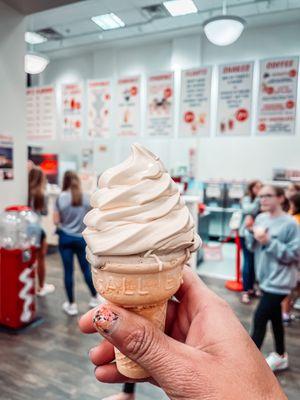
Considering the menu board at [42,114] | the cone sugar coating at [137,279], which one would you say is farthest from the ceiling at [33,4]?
the cone sugar coating at [137,279]

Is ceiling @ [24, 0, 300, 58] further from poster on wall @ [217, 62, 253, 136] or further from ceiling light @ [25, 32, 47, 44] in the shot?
poster on wall @ [217, 62, 253, 136]

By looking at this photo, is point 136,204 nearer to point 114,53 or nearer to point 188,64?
point 188,64

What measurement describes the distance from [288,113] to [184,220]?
12.9ft

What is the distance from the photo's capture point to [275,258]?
2.79m

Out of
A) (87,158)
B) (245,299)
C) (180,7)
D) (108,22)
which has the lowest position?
(245,299)

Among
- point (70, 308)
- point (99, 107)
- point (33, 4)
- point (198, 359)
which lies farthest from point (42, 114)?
point (198, 359)

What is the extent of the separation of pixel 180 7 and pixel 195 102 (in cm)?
210

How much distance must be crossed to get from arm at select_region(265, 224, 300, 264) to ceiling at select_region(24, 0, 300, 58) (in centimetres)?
355

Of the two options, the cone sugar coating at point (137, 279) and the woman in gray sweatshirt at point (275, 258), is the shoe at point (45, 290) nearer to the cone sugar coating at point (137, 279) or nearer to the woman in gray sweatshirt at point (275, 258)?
the woman in gray sweatshirt at point (275, 258)

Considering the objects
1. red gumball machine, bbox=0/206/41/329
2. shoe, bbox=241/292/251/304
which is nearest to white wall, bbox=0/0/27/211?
red gumball machine, bbox=0/206/41/329

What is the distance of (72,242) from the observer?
12.4 feet

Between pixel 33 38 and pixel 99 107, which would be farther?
pixel 33 38

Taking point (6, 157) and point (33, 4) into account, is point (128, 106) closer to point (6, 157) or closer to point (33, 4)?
point (33, 4)

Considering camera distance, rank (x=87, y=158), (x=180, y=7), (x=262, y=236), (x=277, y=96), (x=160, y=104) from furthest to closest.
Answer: (x=87, y=158), (x=180, y=7), (x=160, y=104), (x=277, y=96), (x=262, y=236)
